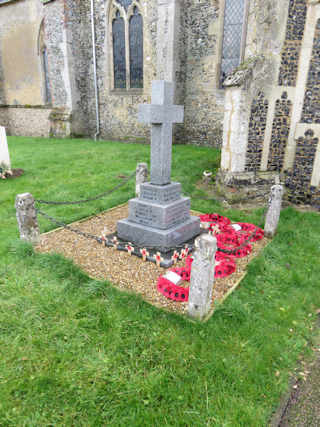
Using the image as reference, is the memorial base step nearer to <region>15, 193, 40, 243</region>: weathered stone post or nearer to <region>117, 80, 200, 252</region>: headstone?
<region>117, 80, 200, 252</region>: headstone

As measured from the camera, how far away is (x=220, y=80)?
41.8 ft

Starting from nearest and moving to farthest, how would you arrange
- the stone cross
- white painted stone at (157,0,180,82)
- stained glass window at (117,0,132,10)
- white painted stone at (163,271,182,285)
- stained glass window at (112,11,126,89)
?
white painted stone at (163,271,182,285) → the stone cross → white painted stone at (157,0,180,82) → stained glass window at (117,0,132,10) → stained glass window at (112,11,126,89)

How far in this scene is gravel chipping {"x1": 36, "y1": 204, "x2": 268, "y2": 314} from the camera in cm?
386

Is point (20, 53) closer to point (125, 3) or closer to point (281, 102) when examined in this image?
point (125, 3)

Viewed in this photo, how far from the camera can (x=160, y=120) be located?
4812 millimetres

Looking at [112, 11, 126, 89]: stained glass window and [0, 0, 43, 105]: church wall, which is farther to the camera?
[0, 0, 43, 105]: church wall

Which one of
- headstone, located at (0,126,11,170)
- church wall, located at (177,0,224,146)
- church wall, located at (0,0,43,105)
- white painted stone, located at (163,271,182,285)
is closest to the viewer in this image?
white painted stone, located at (163,271,182,285)

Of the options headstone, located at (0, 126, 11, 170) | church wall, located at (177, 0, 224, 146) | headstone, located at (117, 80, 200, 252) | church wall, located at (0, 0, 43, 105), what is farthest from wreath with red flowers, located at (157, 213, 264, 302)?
church wall, located at (0, 0, 43, 105)

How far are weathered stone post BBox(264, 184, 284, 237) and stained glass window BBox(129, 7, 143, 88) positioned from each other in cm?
1188

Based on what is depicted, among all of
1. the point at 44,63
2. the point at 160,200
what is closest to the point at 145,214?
the point at 160,200

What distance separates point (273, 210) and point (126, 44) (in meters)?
13.2

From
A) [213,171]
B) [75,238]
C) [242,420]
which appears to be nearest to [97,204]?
[75,238]

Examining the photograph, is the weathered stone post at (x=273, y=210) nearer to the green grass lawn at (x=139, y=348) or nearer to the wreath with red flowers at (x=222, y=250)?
the wreath with red flowers at (x=222, y=250)

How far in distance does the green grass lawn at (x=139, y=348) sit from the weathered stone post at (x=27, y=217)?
0.73 ft
